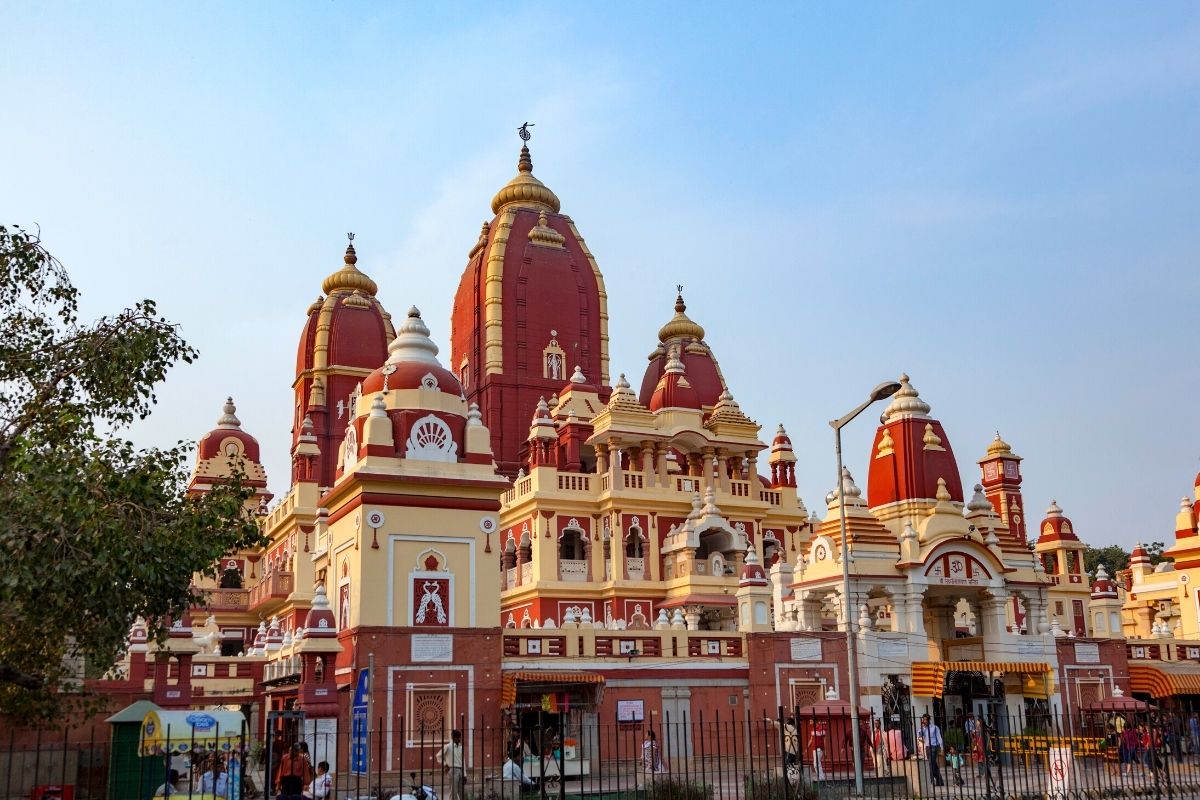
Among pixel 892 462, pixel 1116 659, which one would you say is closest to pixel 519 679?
pixel 892 462

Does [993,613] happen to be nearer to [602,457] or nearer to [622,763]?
[622,763]

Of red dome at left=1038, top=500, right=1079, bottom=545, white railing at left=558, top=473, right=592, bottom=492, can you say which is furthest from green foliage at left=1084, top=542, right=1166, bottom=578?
white railing at left=558, top=473, right=592, bottom=492

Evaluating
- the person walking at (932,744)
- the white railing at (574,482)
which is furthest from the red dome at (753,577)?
the white railing at (574,482)

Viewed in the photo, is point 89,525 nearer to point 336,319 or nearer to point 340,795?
point 340,795

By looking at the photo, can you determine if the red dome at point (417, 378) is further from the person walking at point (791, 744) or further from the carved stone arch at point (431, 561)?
the person walking at point (791, 744)

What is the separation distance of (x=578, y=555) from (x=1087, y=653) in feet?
48.9

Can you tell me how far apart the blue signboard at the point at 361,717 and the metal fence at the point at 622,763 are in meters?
0.05

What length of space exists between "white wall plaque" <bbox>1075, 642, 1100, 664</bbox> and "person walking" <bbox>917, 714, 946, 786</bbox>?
25.0 ft

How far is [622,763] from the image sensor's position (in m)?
24.3

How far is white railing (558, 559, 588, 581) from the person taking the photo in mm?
36125

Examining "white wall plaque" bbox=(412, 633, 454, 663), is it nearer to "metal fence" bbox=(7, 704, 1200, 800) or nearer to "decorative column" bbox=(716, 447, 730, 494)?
"metal fence" bbox=(7, 704, 1200, 800)

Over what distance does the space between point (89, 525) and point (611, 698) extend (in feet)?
42.3

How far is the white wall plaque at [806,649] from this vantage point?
27094 mm

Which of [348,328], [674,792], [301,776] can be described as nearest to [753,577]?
[674,792]
